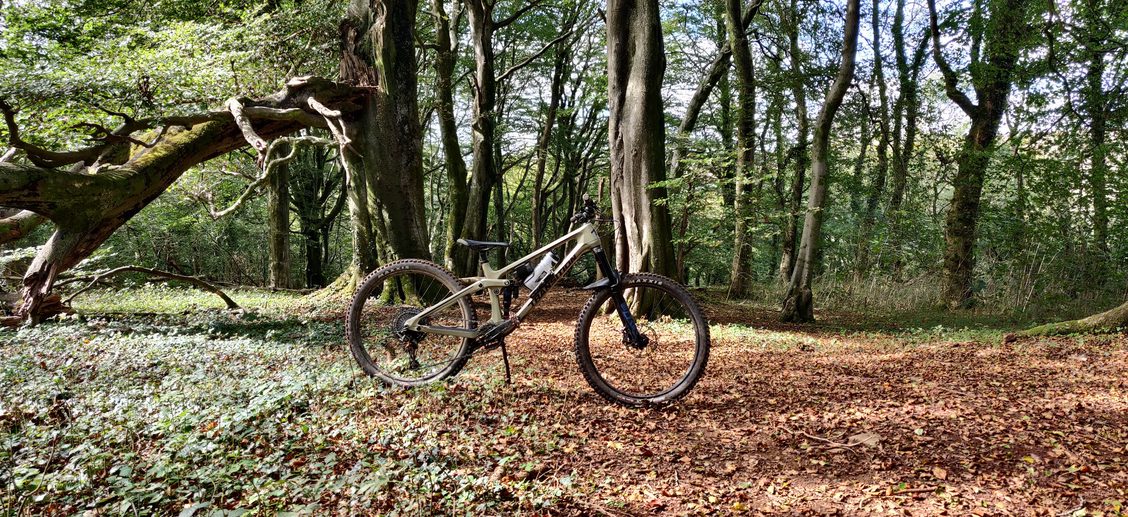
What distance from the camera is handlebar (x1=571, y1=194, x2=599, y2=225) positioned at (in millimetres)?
3613

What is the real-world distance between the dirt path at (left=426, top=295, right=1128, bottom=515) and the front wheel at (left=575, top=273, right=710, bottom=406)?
18 cm

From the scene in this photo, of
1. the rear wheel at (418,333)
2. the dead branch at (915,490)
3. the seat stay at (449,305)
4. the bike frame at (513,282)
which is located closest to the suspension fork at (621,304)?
the bike frame at (513,282)

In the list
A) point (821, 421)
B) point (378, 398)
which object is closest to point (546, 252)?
point (378, 398)

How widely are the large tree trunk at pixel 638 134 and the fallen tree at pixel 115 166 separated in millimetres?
3905

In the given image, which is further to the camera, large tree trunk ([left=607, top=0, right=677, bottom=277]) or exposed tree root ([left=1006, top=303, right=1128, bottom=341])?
large tree trunk ([left=607, top=0, right=677, bottom=277])

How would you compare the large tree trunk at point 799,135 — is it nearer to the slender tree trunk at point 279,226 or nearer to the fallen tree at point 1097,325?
the fallen tree at point 1097,325

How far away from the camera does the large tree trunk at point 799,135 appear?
953 cm

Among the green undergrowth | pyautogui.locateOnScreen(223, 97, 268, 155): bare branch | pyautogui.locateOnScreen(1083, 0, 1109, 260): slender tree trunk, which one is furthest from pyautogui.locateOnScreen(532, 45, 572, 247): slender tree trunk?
the green undergrowth

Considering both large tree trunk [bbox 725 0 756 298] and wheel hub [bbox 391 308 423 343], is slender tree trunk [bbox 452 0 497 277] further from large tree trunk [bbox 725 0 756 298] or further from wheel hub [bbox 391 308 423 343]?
wheel hub [bbox 391 308 423 343]

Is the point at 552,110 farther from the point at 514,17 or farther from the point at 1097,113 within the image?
the point at 1097,113

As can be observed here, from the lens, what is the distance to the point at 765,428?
3.32m

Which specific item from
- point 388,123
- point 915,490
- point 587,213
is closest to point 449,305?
point 587,213

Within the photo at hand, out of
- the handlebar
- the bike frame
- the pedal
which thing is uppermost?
the handlebar

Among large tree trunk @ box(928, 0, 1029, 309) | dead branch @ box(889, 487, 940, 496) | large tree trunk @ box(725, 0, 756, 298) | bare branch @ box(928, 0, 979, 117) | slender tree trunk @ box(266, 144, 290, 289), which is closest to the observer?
dead branch @ box(889, 487, 940, 496)
